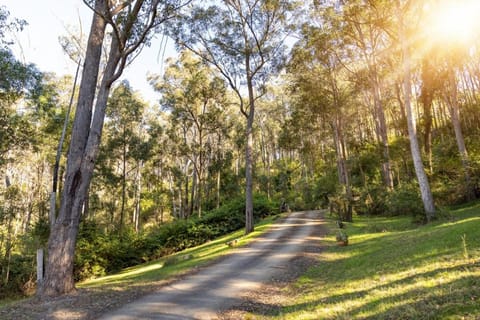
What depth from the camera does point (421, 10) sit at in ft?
48.2

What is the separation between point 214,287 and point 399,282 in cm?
411

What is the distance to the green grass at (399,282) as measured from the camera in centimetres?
397

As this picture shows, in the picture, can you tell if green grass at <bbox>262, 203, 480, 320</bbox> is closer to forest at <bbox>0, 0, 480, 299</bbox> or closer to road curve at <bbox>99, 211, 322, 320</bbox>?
road curve at <bbox>99, 211, 322, 320</bbox>

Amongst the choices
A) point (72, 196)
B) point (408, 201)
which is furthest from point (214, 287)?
point (408, 201)

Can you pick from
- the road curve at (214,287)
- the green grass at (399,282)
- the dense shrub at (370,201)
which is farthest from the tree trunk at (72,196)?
the dense shrub at (370,201)

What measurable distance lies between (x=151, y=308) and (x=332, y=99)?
22041 mm

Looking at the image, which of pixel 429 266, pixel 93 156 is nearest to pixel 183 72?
pixel 93 156

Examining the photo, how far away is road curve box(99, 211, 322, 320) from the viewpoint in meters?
5.84

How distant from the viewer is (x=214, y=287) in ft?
24.3

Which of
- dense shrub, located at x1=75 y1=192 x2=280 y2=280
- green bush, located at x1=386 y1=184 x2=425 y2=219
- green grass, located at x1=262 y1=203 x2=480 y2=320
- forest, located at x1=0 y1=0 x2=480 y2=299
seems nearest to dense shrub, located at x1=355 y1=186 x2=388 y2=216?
forest, located at x1=0 y1=0 x2=480 y2=299

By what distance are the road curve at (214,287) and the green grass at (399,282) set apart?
128 cm

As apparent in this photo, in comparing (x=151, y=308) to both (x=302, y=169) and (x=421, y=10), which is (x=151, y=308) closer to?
(x=421, y=10)

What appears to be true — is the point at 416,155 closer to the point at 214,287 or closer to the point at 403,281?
the point at 403,281

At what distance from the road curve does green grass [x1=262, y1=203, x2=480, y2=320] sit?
1.28 metres
